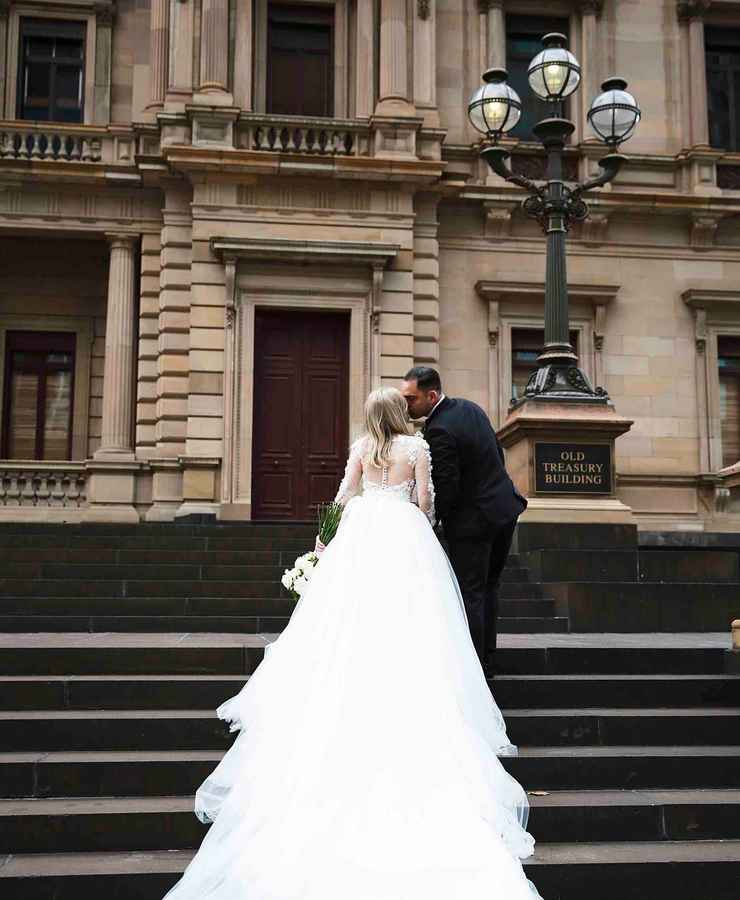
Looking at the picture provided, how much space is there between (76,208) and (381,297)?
5.94 meters

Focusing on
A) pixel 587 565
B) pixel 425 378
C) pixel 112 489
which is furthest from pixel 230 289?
pixel 425 378

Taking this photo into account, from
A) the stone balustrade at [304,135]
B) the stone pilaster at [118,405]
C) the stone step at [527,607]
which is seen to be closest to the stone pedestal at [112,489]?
the stone pilaster at [118,405]

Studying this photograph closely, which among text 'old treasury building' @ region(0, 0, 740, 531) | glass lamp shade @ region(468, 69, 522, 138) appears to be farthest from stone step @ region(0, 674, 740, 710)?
text 'old treasury building' @ region(0, 0, 740, 531)

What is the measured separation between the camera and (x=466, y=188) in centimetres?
1922

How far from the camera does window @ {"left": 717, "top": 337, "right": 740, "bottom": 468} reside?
20.3 meters

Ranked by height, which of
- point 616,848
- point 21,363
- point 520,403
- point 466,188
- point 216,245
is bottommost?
point 616,848

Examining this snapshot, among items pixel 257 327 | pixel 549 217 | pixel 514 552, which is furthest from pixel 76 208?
pixel 514 552

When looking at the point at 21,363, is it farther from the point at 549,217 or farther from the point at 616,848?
the point at 616,848

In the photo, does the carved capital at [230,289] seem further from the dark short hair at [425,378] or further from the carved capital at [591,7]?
the dark short hair at [425,378]

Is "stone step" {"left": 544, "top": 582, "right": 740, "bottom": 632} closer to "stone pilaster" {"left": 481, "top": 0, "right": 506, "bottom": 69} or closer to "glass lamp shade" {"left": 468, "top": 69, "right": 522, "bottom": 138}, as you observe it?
"glass lamp shade" {"left": 468, "top": 69, "right": 522, "bottom": 138}

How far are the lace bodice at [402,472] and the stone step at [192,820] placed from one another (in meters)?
1.87

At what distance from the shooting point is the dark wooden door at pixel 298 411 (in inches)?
717

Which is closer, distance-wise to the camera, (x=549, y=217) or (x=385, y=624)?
(x=385, y=624)

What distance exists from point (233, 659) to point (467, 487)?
7.24 feet
